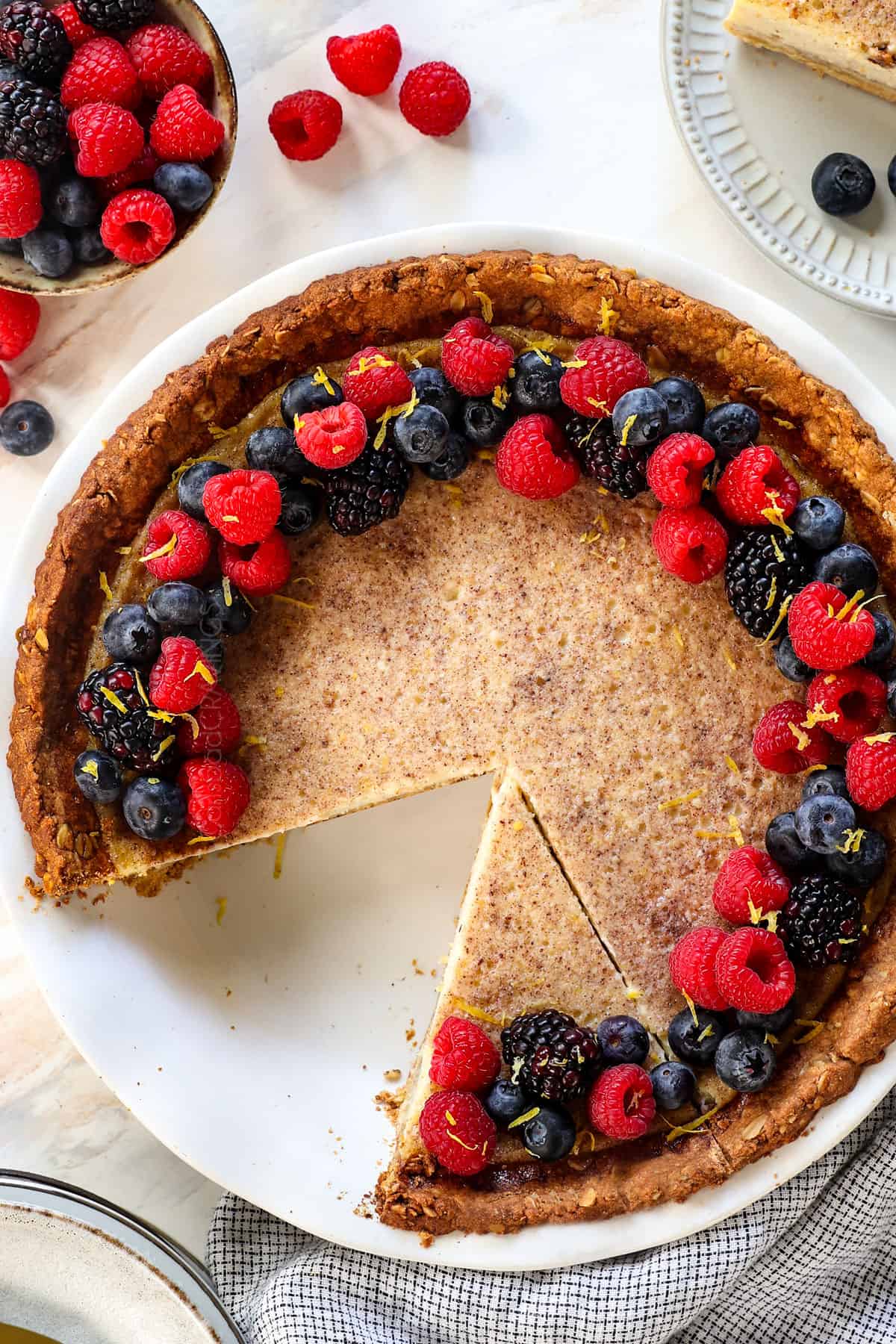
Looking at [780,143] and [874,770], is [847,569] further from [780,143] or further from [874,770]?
[780,143]

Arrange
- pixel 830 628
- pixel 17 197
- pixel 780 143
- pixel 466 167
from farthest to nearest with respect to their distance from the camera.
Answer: pixel 466 167, pixel 780 143, pixel 17 197, pixel 830 628

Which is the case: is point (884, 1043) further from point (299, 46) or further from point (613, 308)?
point (299, 46)

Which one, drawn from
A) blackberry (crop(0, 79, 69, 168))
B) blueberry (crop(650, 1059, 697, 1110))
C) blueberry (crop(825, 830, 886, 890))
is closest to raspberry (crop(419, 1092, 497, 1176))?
blueberry (crop(650, 1059, 697, 1110))

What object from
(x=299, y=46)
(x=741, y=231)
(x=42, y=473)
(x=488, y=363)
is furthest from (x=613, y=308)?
(x=42, y=473)

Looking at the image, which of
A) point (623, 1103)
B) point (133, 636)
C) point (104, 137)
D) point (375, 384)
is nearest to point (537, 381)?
point (375, 384)

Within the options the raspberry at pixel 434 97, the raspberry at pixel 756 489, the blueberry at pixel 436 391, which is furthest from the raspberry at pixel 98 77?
the raspberry at pixel 756 489

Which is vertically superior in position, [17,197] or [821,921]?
[17,197]

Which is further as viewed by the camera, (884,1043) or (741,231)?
(741,231)
